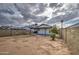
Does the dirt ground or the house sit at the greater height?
the house

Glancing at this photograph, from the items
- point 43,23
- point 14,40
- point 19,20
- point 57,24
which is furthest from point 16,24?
point 57,24

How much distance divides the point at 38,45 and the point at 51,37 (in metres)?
0.21

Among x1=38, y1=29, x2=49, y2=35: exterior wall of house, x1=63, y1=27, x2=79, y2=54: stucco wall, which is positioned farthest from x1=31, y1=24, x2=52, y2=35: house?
x1=63, y1=27, x2=79, y2=54: stucco wall

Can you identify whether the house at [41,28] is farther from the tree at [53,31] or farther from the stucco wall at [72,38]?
the stucco wall at [72,38]

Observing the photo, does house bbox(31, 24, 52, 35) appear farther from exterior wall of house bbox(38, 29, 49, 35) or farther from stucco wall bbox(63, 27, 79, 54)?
stucco wall bbox(63, 27, 79, 54)

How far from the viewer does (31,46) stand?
2.32m

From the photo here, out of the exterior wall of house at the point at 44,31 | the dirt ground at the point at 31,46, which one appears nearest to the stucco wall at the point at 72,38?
the dirt ground at the point at 31,46

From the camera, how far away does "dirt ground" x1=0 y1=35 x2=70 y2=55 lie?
90.7 inches

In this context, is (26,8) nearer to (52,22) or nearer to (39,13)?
(39,13)

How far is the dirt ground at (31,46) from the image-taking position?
Answer: 90.7 inches

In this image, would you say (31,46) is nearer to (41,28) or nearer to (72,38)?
(41,28)

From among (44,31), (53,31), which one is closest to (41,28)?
(44,31)

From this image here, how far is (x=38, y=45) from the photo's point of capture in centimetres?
232
